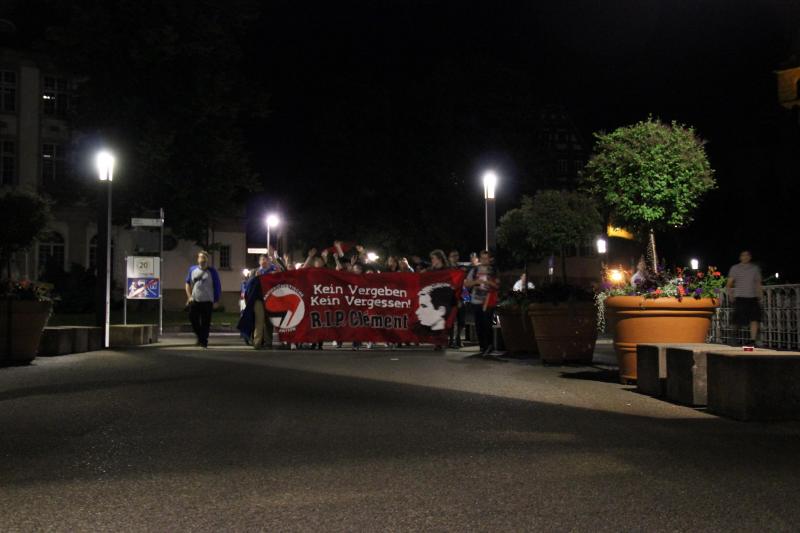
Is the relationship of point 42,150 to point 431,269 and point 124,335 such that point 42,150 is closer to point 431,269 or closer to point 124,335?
point 124,335

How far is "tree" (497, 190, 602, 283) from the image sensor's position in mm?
46938

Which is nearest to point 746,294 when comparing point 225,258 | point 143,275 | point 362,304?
point 362,304

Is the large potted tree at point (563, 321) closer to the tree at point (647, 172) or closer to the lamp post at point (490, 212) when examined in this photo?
the tree at point (647, 172)

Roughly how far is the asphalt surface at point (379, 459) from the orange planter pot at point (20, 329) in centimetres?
361

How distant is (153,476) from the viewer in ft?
18.9

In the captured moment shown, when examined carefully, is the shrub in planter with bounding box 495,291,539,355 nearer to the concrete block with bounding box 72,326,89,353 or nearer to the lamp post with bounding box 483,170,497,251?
the lamp post with bounding box 483,170,497,251

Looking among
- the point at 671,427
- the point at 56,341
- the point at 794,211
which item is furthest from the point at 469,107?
the point at 671,427

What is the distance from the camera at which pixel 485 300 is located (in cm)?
1761

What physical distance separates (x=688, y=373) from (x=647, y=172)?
28.8 feet

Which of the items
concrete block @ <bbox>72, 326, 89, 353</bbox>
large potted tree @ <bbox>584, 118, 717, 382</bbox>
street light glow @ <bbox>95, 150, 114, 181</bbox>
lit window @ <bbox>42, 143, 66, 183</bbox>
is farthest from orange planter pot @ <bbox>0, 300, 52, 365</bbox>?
lit window @ <bbox>42, 143, 66, 183</bbox>

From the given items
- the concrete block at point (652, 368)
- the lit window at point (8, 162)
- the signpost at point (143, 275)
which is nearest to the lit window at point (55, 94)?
the lit window at point (8, 162)

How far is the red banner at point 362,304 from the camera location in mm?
19377

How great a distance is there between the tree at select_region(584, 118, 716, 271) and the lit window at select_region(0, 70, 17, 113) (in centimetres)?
4409

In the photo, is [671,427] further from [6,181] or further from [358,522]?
[6,181]
